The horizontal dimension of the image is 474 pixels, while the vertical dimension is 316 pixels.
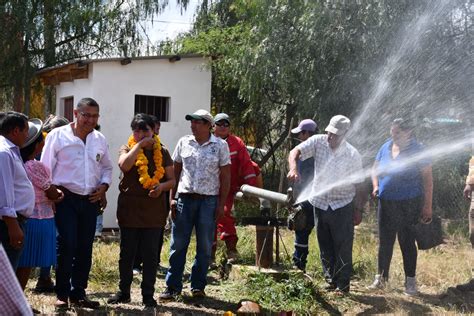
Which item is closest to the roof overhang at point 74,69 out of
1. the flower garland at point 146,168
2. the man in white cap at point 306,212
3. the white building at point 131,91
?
the white building at point 131,91

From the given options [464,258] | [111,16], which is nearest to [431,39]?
[464,258]

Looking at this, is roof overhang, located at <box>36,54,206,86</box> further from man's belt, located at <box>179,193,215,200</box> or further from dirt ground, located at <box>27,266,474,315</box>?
man's belt, located at <box>179,193,215,200</box>

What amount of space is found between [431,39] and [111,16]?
9.31m

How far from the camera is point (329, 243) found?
23.1 feet

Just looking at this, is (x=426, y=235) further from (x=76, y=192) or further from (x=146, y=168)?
(x=76, y=192)

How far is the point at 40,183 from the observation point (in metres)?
5.56

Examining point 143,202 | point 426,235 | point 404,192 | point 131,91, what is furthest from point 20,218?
point 131,91

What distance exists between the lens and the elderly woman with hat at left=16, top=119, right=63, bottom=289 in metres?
5.46

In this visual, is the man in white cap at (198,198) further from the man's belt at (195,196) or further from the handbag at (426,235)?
the handbag at (426,235)

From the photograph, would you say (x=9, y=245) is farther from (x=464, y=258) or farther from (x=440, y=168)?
(x=440, y=168)

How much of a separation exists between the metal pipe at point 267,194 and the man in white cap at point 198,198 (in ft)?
2.38

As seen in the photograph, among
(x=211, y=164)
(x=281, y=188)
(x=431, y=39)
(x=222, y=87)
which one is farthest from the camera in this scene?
(x=222, y=87)

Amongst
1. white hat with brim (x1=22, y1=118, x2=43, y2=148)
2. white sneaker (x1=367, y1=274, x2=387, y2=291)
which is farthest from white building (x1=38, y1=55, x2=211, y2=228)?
white hat with brim (x1=22, y1=118, x2=43, y2=148)

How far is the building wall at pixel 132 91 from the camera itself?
499 inches
